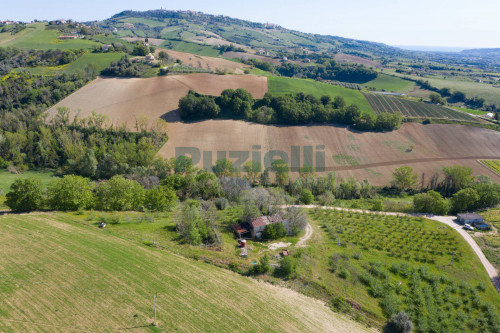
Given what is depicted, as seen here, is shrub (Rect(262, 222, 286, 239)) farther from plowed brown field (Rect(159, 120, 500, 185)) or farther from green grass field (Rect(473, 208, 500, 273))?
plowed brown field (Rect(159, 120, 500, 185))

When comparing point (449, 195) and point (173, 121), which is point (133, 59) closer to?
point (173, 121)

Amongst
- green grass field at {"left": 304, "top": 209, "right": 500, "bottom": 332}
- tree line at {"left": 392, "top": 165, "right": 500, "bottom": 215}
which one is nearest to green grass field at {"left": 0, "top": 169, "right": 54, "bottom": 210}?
green grass field at {"left": 304, "top": 209, "right": 500, "bottom": 332}

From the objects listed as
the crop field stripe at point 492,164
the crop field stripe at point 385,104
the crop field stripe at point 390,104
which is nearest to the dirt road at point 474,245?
the crop field stripe at point 492,164

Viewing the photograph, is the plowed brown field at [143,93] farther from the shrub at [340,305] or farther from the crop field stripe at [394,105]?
the shrub at [340,305]

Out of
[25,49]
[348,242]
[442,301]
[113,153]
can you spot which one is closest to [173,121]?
[113,153]

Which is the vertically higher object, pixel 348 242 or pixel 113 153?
pixel 113 153

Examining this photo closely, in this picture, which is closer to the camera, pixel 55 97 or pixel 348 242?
pixel 348 242

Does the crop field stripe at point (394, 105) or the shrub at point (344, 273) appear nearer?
the shrub at point (344, 273)
